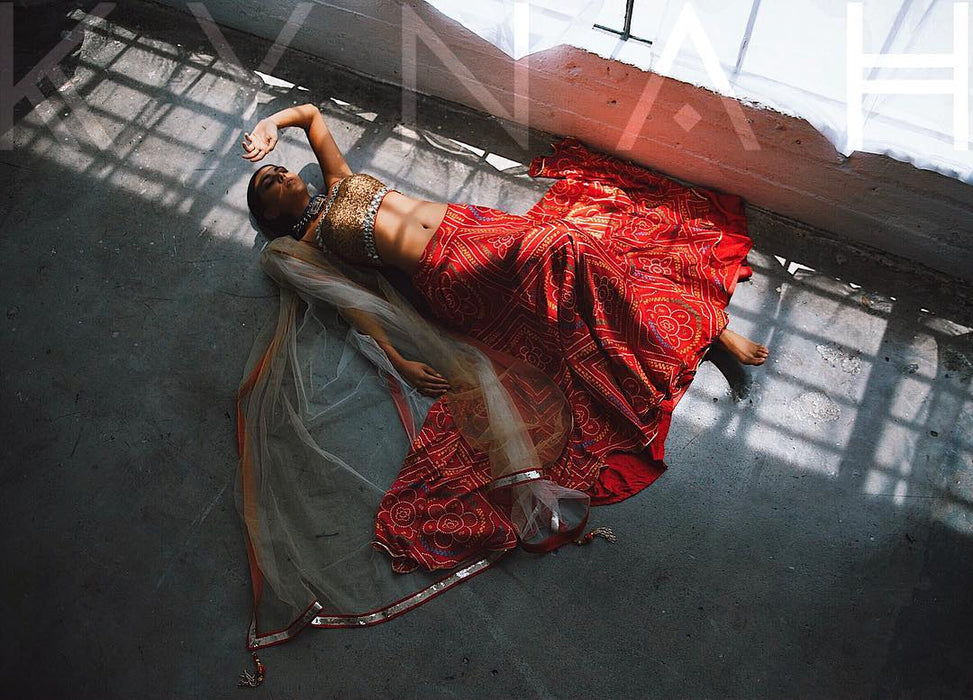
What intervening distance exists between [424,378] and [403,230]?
0.58m

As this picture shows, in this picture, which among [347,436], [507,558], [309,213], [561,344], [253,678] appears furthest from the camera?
[309,213]

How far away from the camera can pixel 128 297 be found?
3080 millimetres

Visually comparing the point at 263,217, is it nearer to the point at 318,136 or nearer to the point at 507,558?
the point at 318,136

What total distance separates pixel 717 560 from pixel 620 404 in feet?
2.08

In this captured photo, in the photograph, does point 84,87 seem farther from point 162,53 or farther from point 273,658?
point 273,658

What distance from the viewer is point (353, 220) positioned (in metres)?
2.80

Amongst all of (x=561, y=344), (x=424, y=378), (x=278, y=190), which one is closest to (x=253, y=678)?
(x=424, y=378)

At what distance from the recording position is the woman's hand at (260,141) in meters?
2.79

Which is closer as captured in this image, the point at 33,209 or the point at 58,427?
the point at 58,427

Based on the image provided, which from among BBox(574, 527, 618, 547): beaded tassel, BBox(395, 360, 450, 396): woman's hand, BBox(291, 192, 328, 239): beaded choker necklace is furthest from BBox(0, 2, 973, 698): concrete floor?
BBox(395, 360, 450, 396): woman's hand

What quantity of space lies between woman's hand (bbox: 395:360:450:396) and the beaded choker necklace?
0.71m

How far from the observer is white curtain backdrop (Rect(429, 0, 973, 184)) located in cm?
238

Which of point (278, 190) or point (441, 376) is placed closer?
point (441, 376)

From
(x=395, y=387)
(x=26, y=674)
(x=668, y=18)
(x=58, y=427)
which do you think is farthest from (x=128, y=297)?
(x=668, y=18)
